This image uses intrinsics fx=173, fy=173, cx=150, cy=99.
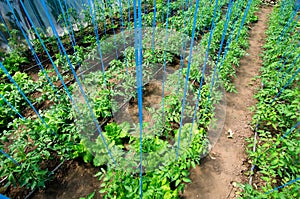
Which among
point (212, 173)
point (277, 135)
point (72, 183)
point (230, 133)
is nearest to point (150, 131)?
point (212, 173)

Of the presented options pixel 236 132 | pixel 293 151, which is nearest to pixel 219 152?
pixel 236 132

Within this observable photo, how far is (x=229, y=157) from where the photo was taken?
2.31 m

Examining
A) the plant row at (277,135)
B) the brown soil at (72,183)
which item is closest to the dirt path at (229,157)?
the plant row at (277,135)

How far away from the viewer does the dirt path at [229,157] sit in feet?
6.58

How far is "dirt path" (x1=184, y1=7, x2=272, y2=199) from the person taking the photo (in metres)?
2.01

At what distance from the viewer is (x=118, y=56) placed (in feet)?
12.9

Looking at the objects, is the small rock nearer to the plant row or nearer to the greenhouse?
the greenhouse

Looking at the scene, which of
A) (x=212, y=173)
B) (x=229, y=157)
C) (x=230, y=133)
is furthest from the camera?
(x=230, y=133)

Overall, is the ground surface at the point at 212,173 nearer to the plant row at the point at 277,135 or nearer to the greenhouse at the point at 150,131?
the greenhouse at the point at 150,131

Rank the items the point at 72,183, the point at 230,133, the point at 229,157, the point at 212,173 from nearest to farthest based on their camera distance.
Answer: the point at 72,183 → the point at 212,173 → the point at 229,157 → the point at 230,133

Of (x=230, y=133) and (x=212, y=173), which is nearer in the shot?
(x=212, y=173)

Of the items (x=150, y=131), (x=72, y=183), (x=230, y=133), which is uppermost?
(x=150, y=131)

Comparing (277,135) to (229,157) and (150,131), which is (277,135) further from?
(150,131)

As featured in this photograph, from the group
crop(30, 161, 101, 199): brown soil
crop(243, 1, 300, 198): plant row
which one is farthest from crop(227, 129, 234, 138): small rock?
crop(30, 161, 101, 199): brown soil
